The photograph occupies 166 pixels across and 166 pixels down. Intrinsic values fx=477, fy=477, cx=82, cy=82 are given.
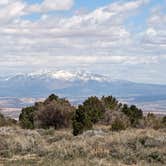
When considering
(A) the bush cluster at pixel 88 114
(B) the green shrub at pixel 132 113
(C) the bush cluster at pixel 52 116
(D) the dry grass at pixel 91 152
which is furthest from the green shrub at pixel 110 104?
(D) the dry grass at pixel 91 152

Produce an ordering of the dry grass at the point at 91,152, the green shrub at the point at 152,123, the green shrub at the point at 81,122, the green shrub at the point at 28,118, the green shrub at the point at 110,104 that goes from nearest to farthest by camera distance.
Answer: the dry grass at the point at 91,152
the green shrub at the point at 81,122
the green shrub at the point at 152,123
the green shrub at the point at 28,118
the green shrub at the point at 110,104

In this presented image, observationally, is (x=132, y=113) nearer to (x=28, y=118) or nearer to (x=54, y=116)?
(x=54, y=116)

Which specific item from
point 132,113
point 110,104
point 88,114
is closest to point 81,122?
point 88,114

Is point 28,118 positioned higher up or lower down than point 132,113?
lower down

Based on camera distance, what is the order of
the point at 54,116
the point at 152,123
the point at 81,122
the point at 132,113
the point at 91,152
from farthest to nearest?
the point at 132,113 → the point at 54,116 → the point at 152,123 → the point at 81,122 → the point at 91,152

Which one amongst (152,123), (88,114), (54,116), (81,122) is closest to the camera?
(81,122)

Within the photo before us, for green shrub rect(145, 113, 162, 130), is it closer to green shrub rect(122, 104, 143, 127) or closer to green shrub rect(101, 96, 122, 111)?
green shrub rect(122, 104, 143, 127)

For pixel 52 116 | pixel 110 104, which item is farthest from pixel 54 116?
pixel 110 104

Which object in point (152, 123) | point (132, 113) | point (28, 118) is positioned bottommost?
point (152, 123)

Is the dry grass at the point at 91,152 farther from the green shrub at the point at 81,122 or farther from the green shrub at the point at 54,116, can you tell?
the green shrub at the point at 54,116

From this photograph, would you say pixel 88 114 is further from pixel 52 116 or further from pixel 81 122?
pixel 52 116

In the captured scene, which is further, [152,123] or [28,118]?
[28,118]

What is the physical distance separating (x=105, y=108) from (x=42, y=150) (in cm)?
2441

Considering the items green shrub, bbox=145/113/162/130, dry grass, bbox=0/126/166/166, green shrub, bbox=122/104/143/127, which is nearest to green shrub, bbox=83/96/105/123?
green shrub, bbox=122/104/143/127
